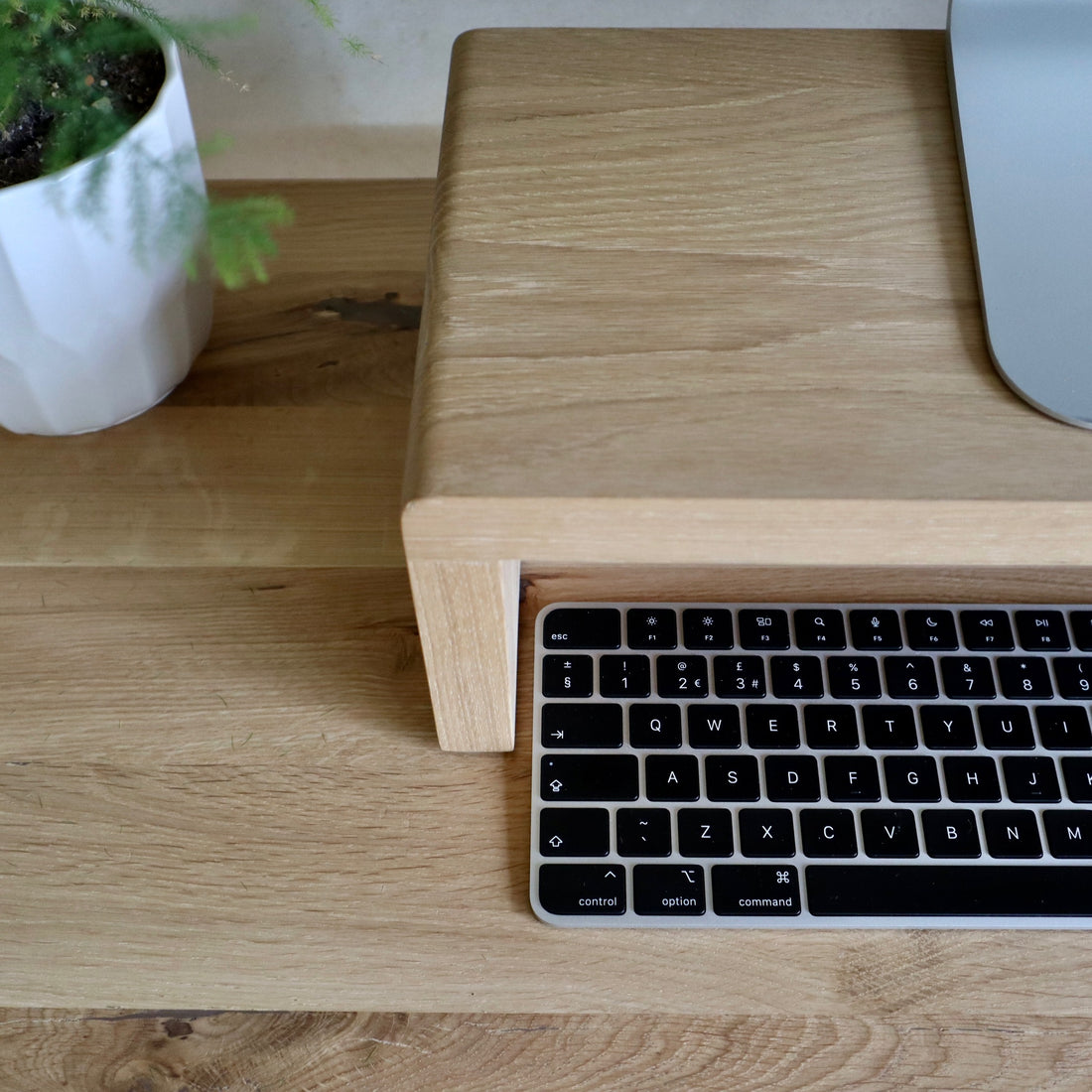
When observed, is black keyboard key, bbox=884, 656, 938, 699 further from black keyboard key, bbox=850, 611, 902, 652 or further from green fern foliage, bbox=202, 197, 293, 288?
green fern foliage, bbox=202, 197, 293, 288

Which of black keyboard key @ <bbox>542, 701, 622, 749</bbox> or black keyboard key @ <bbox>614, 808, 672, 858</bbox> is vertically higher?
black keyboard key @ <bbox>542, 701, 622, 749</bbox>

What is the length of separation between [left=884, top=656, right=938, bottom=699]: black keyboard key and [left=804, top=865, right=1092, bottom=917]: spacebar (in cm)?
8

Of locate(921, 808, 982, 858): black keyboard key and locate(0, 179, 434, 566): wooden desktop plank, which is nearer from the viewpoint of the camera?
locate(921, 808, 982, 858): black keyboard key

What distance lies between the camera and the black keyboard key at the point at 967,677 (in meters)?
0.49

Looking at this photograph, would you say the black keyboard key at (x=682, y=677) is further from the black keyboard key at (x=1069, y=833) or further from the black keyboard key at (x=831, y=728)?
the black keyboard key at (x=1069, y=833)

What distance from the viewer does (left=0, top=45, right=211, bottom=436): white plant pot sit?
45 cm

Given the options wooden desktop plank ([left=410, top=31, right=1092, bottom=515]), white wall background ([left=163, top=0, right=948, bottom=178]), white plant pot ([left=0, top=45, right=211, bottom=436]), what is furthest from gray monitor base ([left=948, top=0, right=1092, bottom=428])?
white plant pot ([left=0, top=45, right=211, bottom=436])

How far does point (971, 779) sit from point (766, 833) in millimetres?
92

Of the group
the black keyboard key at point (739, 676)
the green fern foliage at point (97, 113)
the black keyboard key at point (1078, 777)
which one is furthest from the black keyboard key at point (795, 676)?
the green fern foliage at point (97, 113)

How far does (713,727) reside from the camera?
0.48 meters

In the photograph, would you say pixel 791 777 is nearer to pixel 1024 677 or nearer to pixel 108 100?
pixel 1024 677

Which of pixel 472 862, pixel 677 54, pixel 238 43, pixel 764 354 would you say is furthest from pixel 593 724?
pixel 238 43

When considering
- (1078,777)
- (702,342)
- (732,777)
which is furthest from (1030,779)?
(702,342)

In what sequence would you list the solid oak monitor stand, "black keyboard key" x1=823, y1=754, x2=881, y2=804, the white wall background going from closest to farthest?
the solid oak monitor stand
"black keyboard key" x1=823, y1=754, x2=881, y2=804
the white wall background
